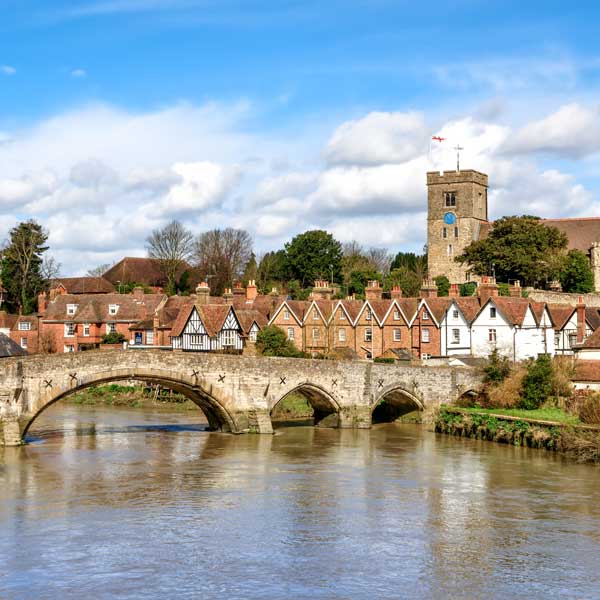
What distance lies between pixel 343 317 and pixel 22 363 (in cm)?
2659

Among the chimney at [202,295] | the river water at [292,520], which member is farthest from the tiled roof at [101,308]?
the river water at [292,520]

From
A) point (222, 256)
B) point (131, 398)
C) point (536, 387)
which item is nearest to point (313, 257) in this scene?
point (222, 256)

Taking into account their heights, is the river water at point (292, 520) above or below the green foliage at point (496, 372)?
below

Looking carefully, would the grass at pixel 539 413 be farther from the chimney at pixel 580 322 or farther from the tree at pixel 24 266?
the tree at pixel 24 266

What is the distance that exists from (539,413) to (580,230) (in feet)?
144

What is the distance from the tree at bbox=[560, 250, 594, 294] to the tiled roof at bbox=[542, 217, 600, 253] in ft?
16.8

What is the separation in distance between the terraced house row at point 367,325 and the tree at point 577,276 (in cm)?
1018

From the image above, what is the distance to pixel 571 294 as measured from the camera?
69188mm

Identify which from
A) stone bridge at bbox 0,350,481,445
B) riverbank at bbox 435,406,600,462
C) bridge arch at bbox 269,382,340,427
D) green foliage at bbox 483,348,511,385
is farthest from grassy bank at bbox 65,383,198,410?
riverbank at bbox 435,406,600,462

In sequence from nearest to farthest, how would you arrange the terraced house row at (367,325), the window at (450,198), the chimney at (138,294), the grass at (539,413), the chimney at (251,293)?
the grass at (539,413) → the terraced house row at (367,325) → the chimney at (251,293) → the chimney at (138,294) → the window at (450,198)

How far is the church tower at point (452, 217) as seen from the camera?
83562 millimetres

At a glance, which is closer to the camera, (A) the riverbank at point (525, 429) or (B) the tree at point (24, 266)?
(A) the riverbank at point (525, 429)

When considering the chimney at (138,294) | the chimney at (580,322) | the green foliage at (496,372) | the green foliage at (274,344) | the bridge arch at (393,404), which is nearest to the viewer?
the bridge arch at (393,404)

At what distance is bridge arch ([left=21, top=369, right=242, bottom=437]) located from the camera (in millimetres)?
34156
